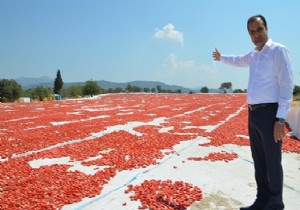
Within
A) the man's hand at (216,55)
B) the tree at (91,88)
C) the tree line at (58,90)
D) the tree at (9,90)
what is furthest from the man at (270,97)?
the tree at (9,90)

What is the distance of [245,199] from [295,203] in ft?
2.61

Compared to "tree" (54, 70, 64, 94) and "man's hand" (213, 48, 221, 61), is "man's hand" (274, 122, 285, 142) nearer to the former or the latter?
"man's hand" (213, 48, 221, 61)

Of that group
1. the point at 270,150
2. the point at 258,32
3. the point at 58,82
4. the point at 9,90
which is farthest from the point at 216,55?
the point at 58,82

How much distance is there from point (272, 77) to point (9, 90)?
74739 mm

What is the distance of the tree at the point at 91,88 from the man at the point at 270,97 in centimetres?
6430

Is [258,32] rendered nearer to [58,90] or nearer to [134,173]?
[134,173]

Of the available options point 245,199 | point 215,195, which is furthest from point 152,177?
point 245,199

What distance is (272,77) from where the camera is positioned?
12.7ft

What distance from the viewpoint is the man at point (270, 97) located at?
374 centimetres

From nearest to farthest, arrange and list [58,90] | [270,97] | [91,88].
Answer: [270,97], [91,88], [58,90]

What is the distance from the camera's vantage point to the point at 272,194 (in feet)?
13.0

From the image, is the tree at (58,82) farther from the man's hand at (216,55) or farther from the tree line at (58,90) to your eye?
the man's hand at (216,55)

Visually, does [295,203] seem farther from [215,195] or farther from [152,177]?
[152,177]

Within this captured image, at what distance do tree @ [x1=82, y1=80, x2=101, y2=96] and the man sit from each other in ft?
Result: 211
